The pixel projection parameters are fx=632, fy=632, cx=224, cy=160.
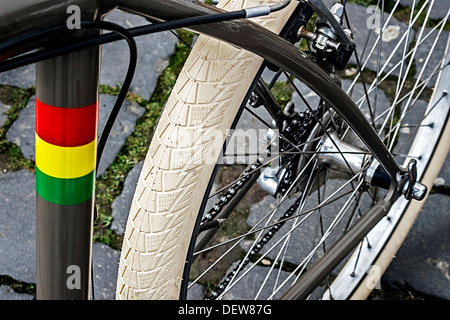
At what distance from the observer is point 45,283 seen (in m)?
0.70

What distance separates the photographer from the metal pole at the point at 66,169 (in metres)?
0.56

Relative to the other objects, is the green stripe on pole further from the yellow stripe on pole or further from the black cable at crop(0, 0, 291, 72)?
the black cable at crop(0, 0, 291, 72)

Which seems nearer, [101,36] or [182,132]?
[101,36]

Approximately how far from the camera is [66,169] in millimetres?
613

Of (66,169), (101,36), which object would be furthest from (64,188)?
(101,36)

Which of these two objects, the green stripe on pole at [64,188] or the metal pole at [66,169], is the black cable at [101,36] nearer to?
the metal pole at [66,169]

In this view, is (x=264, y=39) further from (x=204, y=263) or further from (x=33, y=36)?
(x=204, y=263)

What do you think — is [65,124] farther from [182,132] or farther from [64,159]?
[182,132]

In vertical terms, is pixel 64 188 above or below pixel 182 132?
below

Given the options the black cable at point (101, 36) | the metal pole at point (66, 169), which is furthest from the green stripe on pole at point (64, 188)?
the black cable at point (101, 36)

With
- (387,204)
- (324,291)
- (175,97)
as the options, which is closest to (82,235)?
(175,97)

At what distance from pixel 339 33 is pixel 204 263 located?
0.71 metres

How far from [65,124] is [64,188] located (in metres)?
0.08
